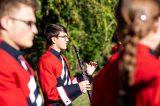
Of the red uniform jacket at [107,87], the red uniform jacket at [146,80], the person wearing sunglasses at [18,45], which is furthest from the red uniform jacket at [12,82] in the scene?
the red uniform jacket at [146,80]

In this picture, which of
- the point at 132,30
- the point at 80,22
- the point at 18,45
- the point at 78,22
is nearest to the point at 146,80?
the point at 132,30

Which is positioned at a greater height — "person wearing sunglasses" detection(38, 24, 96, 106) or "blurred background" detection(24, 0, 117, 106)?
"blurred background" detection(24, 0, 117, 106)

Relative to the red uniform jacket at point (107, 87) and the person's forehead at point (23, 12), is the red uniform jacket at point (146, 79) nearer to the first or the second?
the red uniform jacket at point (107, 87)

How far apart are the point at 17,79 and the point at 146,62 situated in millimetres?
1264

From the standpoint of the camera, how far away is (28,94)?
12.6ft

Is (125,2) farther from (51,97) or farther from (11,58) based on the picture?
(51,97)

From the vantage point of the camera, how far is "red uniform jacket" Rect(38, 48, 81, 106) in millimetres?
6277

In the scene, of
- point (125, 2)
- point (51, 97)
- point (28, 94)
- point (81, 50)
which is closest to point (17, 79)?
point (28, 94)

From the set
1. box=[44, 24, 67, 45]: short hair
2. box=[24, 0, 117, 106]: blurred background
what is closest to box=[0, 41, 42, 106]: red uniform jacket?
box=[44, 24, 67, 45]: short hair

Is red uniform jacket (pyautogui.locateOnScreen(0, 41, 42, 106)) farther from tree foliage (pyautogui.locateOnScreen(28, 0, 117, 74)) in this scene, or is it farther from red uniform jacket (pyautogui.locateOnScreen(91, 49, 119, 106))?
tree foliage (pyautogui.locateOnScreen(28, 0, 117, 74))

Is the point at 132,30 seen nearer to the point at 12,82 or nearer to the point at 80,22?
the point at 12,82

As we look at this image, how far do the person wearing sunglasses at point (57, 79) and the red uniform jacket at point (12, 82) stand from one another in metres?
2.39

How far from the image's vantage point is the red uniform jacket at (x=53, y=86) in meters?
6.28

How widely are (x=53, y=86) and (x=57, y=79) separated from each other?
147mm
